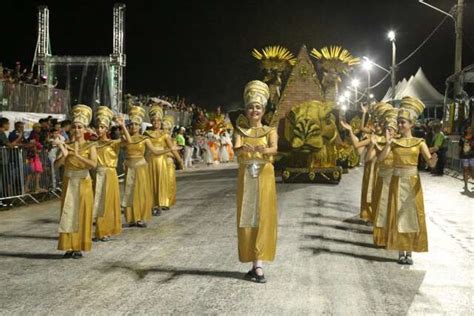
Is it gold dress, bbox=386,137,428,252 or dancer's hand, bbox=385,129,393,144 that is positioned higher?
dancer's hand, bbox=385,129,393,144

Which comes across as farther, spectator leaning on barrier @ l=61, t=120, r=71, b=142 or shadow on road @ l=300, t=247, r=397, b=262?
spectator leaning on barrier @ l=61, t=120, r=71, b=142

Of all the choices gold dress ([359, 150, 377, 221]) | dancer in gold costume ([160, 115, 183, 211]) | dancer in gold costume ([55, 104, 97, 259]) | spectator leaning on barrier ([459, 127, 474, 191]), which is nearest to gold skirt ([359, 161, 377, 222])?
gold dress ([359, 150, 377, 221])

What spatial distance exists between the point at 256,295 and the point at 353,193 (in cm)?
1022

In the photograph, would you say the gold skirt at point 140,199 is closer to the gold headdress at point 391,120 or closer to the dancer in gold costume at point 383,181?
the dancer in gold costume at point 383,181

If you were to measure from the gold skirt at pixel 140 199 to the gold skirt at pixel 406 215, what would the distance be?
4.47m

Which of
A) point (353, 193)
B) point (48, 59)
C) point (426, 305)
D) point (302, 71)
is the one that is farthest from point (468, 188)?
point (48, 59)

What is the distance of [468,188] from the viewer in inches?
679

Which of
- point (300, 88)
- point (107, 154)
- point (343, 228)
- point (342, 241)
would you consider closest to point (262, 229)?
point (342, 241)

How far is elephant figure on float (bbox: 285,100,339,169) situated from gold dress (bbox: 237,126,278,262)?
36.4ft

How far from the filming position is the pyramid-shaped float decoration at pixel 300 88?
20.0 m

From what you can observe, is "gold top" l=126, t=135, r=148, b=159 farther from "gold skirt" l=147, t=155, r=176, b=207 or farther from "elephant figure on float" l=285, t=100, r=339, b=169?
"elephant figure on float" l=285, t=100, r=339, b=169

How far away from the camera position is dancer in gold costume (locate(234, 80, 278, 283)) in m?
6.59

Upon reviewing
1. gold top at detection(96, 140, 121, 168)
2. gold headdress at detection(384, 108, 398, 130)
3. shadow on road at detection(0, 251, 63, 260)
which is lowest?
shadow on road at detection(0, 251, 63, 260)

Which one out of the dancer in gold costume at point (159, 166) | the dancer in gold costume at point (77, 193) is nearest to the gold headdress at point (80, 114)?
the dancer in gold costume at point (77, 193)
